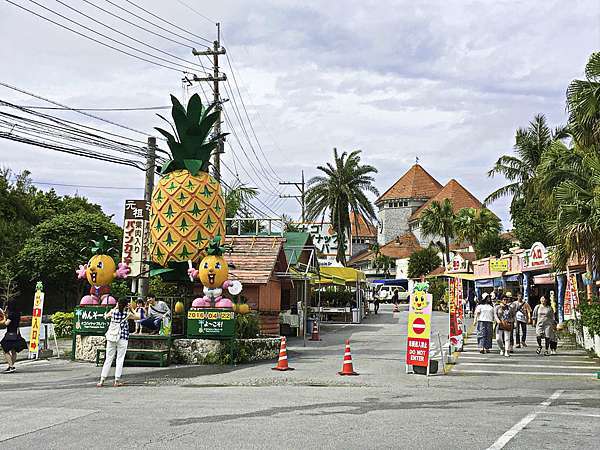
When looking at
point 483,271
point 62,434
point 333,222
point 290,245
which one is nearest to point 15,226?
point 290,245

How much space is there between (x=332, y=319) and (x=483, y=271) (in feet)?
41.4

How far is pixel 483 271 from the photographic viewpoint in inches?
1895

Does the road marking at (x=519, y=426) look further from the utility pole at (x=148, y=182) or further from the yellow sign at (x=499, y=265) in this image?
the yellow sign at (x=499, y=265)

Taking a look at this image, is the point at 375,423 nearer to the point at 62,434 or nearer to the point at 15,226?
the point at 62,434

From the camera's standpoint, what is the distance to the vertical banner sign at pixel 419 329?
619 inches

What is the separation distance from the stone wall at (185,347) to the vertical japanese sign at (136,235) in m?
3.30

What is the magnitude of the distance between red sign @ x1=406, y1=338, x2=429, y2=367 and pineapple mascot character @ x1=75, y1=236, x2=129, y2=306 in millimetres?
8293

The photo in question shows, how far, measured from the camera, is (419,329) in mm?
15859

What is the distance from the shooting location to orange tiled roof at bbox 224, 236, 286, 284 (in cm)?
2584

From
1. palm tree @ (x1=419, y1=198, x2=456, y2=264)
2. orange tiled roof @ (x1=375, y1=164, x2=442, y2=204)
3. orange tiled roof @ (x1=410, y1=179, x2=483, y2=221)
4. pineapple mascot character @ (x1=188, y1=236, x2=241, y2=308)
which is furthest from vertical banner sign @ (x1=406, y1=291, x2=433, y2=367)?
orange tiled roof @ (x1=375, y1=164, x2=442, y2=204)

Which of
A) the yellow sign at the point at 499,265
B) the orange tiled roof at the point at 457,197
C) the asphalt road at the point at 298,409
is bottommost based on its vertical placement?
the asphalt road at the point at 298,409

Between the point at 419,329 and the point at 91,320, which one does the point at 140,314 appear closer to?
the point at 91,320

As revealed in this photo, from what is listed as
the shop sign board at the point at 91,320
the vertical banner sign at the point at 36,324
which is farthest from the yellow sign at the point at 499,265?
the vertical banner sign at the point at 36,324

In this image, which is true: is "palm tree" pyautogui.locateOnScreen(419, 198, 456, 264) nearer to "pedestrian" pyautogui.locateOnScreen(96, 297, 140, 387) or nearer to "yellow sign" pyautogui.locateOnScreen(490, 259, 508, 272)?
"yellow sign" pyautogui.locateOnScreen(490, 259, 508, 272)
